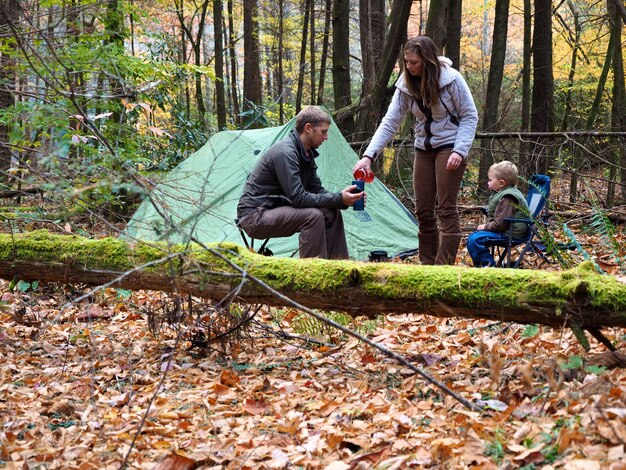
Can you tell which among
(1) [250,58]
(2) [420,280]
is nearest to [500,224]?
(2) [420,280]

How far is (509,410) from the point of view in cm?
262

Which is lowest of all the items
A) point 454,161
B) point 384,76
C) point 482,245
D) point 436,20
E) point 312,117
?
point 482,245

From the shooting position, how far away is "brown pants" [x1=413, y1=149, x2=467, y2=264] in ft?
15.9

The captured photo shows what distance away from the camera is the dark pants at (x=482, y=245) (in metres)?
5.34

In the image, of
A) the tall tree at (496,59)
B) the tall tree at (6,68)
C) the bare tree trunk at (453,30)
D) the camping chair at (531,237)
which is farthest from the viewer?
the tall tree at (496,59)

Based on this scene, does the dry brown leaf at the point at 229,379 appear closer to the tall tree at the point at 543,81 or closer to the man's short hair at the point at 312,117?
the man's short hair at the point at 312,117

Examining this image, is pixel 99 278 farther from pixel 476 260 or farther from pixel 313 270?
pixel 476 260

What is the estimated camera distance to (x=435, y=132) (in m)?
4.87

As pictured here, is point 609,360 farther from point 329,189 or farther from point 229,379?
point 329,189

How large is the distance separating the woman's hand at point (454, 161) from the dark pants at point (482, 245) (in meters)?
0.88

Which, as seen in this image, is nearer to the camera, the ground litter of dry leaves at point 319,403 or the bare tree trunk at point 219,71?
the ground litter of dry leaves at point 319,403

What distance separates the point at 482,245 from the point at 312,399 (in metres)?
2.75

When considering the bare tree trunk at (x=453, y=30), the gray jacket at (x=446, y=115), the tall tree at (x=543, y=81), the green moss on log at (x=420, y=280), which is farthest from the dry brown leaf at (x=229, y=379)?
the bare tree trunk at (x=453, y=30)

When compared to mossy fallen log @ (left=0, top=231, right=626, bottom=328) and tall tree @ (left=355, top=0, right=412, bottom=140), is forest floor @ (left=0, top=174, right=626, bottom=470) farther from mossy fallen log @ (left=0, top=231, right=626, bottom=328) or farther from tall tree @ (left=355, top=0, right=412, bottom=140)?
tall tree @ (left=355, top=0, right=412, bottom=140)
